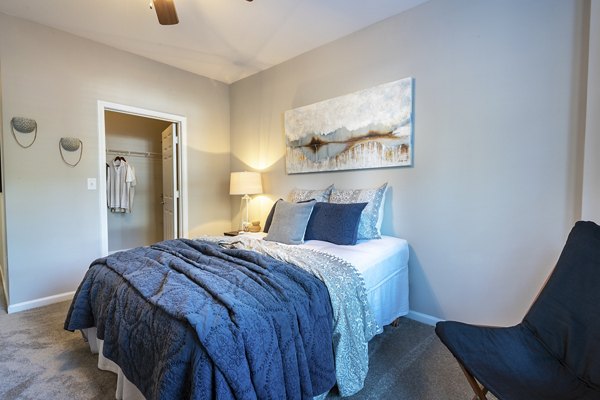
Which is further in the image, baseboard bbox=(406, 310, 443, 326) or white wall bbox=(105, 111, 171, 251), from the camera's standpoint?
white wall bbox=(105, 111, 171, 251)

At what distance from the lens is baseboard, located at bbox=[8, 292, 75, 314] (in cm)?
269

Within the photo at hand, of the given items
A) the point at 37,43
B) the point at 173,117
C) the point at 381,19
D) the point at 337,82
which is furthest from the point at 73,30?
the point at 381,19

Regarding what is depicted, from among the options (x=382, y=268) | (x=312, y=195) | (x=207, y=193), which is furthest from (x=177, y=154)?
(x=382, y=268)

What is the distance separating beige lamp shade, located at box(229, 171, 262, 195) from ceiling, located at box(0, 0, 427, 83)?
4.55 ft

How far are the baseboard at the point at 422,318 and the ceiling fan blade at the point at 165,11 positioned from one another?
117 inches

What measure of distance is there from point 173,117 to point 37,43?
1.37m

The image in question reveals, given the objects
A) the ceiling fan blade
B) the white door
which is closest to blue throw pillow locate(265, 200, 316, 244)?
the ceiling fan blade

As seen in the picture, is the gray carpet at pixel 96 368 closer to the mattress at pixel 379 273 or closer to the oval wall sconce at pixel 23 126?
the mattress at pixel 379 273

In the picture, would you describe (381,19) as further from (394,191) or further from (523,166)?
(523,166)

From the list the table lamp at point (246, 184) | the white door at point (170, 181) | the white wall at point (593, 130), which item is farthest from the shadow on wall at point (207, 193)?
the white wall at point (593, 130)

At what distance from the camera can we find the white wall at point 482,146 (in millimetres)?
1824

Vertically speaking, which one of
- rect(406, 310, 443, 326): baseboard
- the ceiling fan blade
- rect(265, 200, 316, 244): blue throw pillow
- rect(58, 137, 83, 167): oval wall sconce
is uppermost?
the ceiling fan blade

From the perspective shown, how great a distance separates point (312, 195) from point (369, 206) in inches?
A: 25.9

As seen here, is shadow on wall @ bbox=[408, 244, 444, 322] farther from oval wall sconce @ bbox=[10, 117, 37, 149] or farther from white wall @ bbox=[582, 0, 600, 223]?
oval wall sconce @ bbox=[10, 117, 37, 149]
